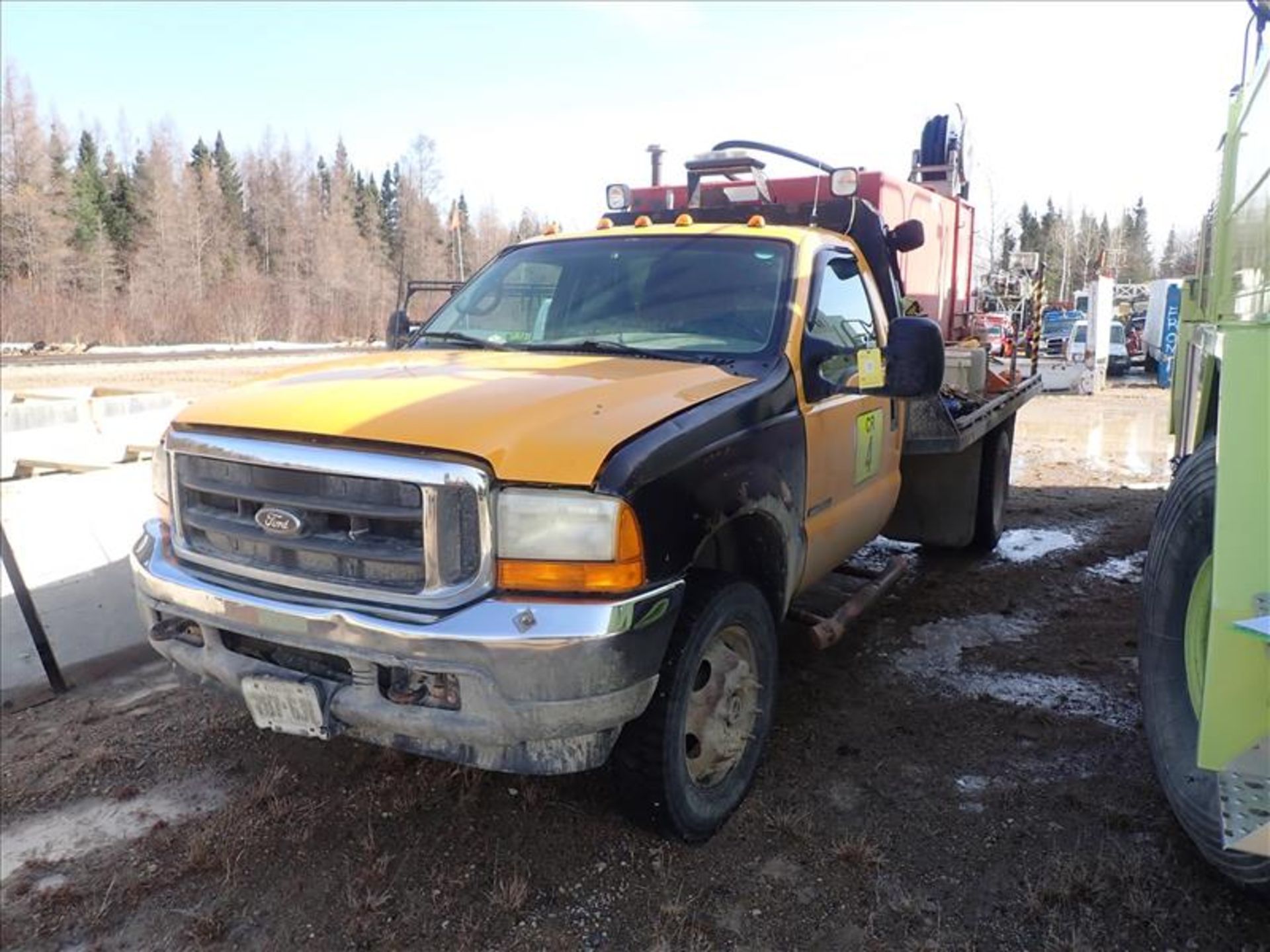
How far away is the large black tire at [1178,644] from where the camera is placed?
278 cm

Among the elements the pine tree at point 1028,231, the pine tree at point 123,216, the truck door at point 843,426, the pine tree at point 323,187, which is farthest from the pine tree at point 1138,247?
the truck door at point 843,426

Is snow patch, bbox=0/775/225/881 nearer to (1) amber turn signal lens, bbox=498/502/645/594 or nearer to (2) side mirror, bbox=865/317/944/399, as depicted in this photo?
(1) amber turn signal lens, bbox=498/502/645/594

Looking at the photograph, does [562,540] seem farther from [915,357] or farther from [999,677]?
[999,677]

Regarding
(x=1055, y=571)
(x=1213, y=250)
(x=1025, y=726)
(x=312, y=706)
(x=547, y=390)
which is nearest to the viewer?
(x=312, y=706)

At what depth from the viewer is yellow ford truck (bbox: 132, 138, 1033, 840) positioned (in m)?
2.46

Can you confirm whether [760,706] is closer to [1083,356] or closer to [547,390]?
[547,390]

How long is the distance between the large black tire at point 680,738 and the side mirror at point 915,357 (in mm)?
965

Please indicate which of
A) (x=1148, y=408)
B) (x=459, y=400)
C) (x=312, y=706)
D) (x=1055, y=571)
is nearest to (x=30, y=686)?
(x=312, y=706)

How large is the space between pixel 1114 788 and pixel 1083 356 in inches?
751

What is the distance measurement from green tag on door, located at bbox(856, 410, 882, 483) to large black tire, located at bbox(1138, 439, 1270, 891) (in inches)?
47.3

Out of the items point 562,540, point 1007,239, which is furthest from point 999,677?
point 1007,239

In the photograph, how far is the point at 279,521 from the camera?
2.70 m

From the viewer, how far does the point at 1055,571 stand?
6.22m

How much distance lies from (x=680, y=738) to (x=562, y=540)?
82cm
